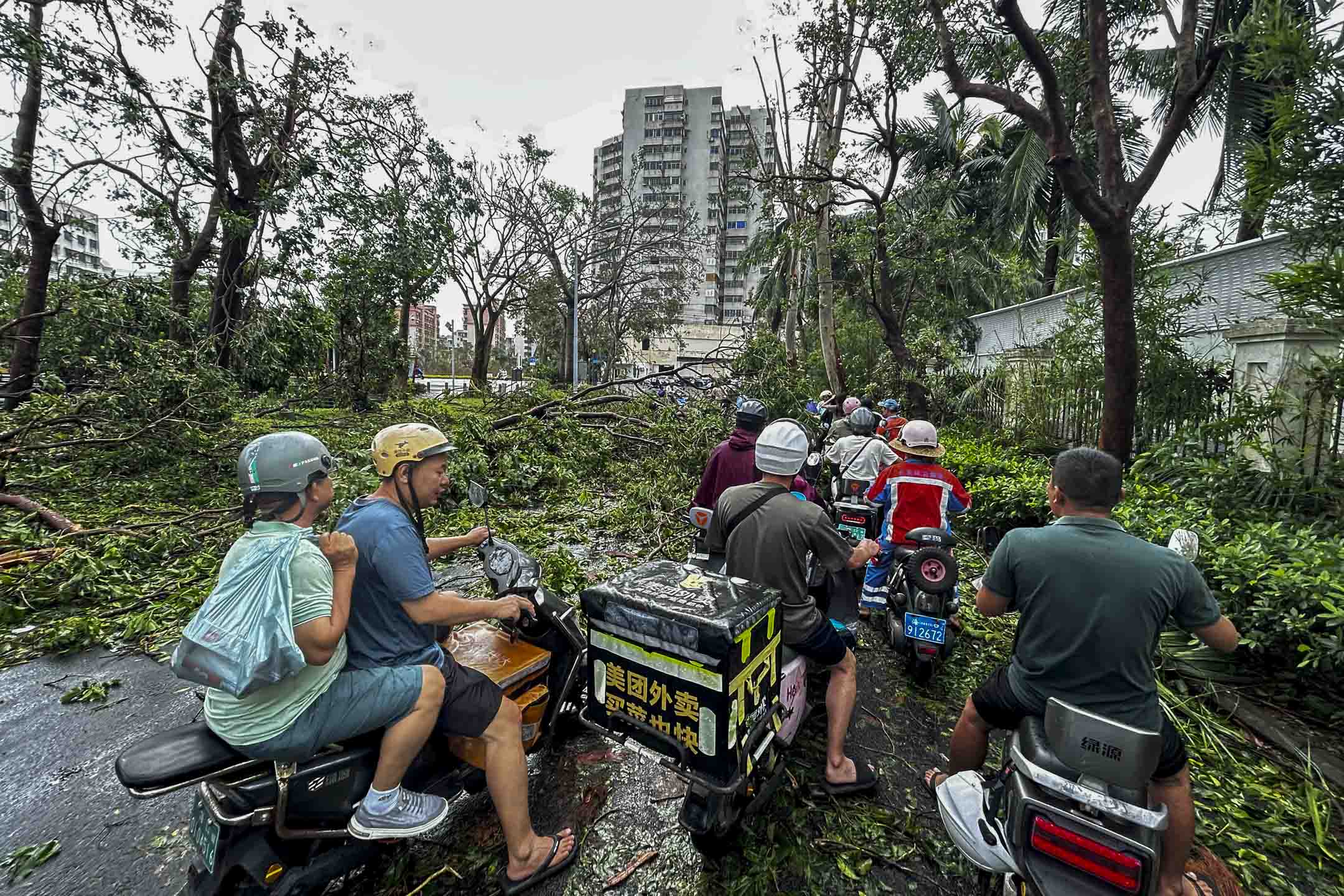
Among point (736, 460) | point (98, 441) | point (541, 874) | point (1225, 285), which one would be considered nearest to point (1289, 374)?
point (1225, 285)

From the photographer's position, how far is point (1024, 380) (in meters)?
9.83

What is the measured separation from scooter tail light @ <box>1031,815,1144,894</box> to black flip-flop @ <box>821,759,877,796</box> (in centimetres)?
117

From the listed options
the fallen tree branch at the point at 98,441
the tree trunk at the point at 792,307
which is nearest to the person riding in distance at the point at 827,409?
the tree trunk at the point at 792,307

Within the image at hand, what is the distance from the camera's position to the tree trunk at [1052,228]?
685 inches

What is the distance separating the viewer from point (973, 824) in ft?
6.68

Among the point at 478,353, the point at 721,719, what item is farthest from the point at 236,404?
the point at 478,353

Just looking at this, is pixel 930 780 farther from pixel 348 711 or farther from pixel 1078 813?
pixel 348 711

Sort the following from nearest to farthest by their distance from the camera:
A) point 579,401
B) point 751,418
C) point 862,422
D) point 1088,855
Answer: point 1088,855 → point 751,418 → point 862,422 → point 579,401

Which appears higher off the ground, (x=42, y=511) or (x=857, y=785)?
(x=42, y=511)

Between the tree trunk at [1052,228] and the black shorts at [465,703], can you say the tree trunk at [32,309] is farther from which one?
the tree trunk at [1052,228]

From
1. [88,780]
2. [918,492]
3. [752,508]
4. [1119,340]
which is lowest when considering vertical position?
[88,780]

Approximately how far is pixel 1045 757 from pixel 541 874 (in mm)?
1898

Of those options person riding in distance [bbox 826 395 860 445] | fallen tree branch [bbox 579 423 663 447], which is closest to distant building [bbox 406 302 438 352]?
fallen tree branch [bbox 579 423 663 447]

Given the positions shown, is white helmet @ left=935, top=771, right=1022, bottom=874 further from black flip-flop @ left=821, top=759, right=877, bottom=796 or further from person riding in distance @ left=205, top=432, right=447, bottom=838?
person riding in distance @ left=205, top=432, right=447, bottom=838
